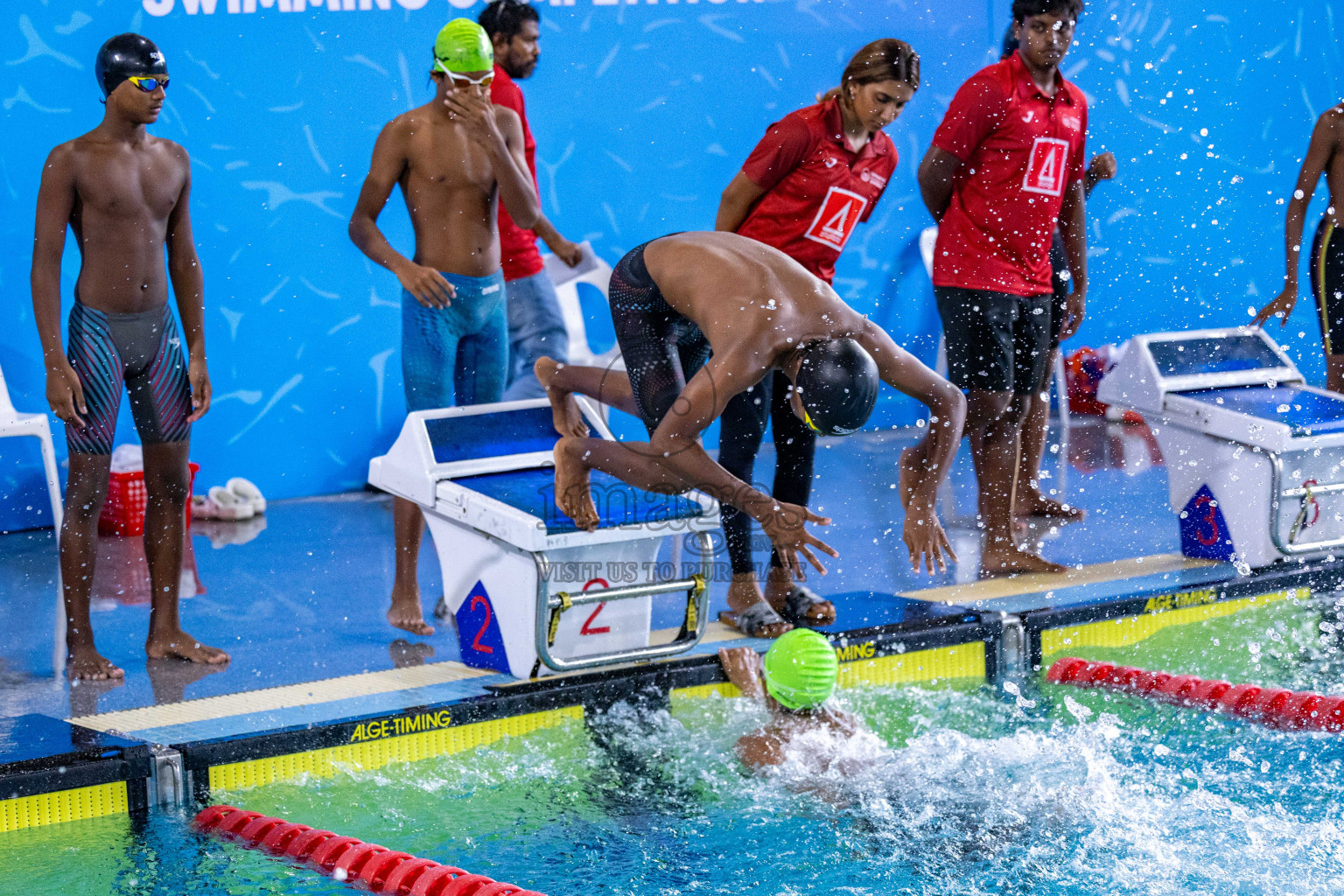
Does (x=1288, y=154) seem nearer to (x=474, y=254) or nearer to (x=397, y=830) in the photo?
(x=474, y=254)

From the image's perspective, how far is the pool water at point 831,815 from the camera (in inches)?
131

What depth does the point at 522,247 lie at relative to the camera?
19.2 ft

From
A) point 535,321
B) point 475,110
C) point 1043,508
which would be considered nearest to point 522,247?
point 535,321

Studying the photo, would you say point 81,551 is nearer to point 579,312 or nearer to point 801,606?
point 801,606

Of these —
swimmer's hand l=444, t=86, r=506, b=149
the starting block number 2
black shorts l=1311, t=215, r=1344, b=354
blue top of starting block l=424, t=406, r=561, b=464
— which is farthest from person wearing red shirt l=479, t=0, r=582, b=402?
black shorts l=1311, t=215, r=1344, b=354

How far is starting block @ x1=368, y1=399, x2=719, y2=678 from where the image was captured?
4.14 metres

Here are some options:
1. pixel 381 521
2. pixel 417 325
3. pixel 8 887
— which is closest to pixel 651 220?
pixel 381 521

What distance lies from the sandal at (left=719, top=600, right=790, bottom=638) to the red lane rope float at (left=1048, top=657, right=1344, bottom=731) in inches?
36.6

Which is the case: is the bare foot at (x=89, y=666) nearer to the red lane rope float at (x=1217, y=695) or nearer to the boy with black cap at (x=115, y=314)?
the boy with black cap at (x=115, y=314)

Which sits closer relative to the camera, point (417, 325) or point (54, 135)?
point (417, 325)

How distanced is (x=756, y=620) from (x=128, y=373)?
2.00 m

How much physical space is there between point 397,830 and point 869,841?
1.12m

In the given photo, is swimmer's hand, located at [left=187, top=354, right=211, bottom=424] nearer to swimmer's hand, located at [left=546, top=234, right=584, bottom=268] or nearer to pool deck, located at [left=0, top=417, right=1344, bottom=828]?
pool deck, located at [left=0, top=417, right=1344, bottom=828]

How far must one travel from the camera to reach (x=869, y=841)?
11.5ft
